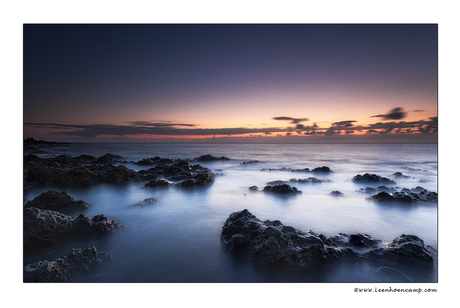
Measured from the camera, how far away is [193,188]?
732 cm

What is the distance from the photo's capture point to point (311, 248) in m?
2.95

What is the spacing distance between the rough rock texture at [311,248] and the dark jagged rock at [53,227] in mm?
2622

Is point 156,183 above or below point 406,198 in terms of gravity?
above

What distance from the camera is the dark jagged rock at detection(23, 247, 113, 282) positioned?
2.64 meters

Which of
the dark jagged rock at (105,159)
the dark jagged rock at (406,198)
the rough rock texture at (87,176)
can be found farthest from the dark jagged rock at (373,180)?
the dark jagged rock at (105,159)

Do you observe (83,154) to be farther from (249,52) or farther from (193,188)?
(249,52)

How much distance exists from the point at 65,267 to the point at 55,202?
9.99ft

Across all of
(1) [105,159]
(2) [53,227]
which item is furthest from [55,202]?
(1) [105,159]

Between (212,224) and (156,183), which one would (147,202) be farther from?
(212,224)

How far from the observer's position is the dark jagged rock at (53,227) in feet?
11.2

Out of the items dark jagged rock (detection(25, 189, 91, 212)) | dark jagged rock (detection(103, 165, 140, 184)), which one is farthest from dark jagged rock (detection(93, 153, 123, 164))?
dark jagged rock (detection(25, 189, 91, 212))

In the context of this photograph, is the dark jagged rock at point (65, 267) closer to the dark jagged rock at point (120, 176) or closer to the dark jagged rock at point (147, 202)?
the dark jagged rock at point (147, 202)

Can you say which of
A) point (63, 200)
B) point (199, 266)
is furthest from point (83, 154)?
point (199, 266)
